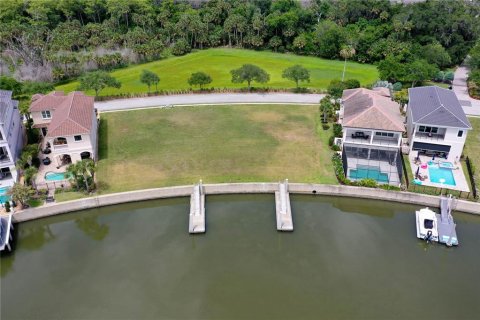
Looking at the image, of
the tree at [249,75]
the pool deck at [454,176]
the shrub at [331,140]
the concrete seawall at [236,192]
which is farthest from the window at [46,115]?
the pool deck at [454,176]

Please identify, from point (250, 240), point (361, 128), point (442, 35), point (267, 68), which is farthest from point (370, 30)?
point (250, 240)

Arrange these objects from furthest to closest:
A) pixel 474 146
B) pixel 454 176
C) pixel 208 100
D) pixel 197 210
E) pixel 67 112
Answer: pixel 208 100 < pixel 474 146 < pixel 67 112 < pixel 454 176 < pixel 197 210

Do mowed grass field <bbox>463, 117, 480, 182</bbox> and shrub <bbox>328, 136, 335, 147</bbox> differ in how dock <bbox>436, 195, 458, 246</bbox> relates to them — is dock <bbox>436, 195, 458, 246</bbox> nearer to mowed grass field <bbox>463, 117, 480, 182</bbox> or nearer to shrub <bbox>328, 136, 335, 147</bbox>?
mowed grass field <bbox>463, 117, 480, 182</bbox>

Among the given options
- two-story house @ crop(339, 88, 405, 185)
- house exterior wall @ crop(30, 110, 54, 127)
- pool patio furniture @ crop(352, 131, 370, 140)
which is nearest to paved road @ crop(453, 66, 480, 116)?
two-story house @ crop(339, 88, 405, 185)

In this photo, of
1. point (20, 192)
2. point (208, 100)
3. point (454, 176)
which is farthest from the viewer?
point (208, 100)

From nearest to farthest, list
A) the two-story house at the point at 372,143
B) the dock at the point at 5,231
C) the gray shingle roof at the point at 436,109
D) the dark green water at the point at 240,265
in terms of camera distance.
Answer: the dark green water at the point at 240,265
the dock at the point at 5,231
the two-story house at the point at 372,143
the gray shingle roof at the point at 436,109

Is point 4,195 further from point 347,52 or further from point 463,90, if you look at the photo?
point 463,90

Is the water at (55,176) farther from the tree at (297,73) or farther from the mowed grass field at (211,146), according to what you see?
the tree at (297,73)

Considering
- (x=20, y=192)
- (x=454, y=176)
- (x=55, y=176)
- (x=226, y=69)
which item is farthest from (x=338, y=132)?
(x=20, y=192)
